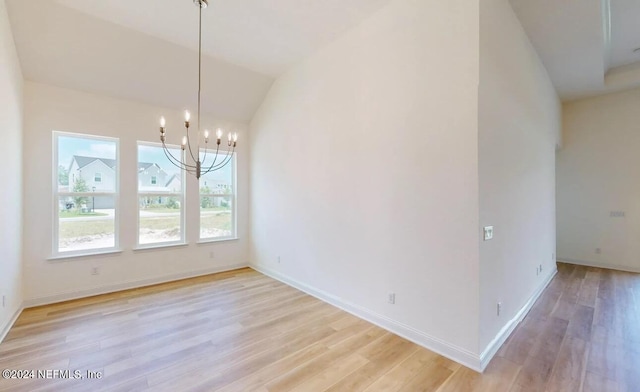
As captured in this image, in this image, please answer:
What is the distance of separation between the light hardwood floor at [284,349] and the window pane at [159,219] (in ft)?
3.55

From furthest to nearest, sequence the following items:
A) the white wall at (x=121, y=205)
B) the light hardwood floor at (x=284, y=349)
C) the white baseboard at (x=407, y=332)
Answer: the white wall at (x=121, y=205)
the white baseboard at (x=407, y=332)
the light hardwood floor at (x=284, y=349)

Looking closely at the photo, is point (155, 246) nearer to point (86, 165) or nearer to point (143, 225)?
point (143, 225)

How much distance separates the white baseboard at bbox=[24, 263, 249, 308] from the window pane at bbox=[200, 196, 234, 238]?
657 millimetres

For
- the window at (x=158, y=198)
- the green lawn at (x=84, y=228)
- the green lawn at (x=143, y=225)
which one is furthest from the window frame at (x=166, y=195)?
the green lawn at (x=84, y=228)

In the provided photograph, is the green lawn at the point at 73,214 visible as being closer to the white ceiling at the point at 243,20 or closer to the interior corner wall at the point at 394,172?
the white ceiling at the point at 243,20

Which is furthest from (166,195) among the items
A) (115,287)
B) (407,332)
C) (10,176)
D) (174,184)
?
(407,332)

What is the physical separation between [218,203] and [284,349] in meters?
3.49

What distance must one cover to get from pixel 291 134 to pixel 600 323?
15.1ft

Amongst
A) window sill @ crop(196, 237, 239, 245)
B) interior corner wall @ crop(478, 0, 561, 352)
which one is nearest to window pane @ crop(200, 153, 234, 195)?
window sill @ crop(196, 237, 239, 245)

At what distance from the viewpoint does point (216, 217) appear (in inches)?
208

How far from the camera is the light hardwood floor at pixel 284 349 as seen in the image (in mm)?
2105

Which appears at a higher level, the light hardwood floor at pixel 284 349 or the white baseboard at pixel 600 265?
the white baseboard at pixel 600 265

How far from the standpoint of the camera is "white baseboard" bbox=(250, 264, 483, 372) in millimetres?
2320

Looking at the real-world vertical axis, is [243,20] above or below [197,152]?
above
